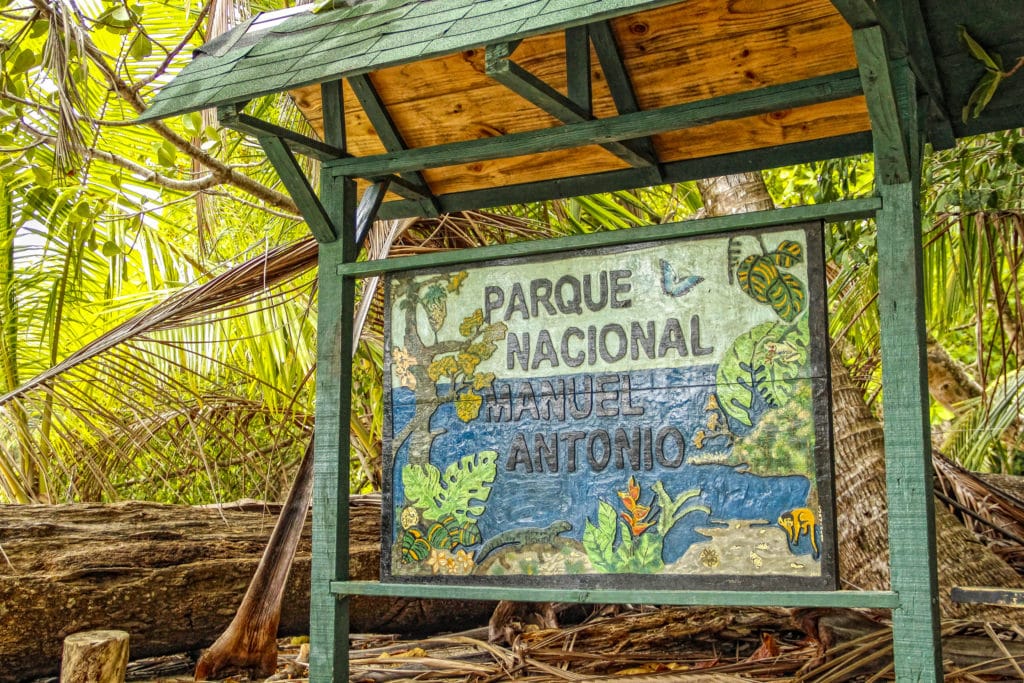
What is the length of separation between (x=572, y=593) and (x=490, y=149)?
1521 mm

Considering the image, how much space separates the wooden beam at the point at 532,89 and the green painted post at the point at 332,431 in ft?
2.99

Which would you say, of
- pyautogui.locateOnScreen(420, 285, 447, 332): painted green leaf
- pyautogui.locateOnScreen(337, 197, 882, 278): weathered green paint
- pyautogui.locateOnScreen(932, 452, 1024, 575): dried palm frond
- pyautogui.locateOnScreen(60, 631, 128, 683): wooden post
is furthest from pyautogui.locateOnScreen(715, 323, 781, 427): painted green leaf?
pyautogui.locateOnScreen(932, 452, 1024, 575): dried palm frond

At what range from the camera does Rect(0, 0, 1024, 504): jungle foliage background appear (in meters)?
4.47

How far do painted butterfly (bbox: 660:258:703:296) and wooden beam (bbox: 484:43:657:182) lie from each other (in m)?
0.57

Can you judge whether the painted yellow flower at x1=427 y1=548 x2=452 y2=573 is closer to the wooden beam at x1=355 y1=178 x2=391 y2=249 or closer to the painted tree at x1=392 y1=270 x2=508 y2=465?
the painted tree at x1=392 y1=270 x2=508 y2=465

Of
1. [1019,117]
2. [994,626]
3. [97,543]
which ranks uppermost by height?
[1019,117]

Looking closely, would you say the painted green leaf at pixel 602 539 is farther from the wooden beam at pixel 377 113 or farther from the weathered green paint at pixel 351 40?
the wooden beam at pixel 377 113

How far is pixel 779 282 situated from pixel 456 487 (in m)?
1.26

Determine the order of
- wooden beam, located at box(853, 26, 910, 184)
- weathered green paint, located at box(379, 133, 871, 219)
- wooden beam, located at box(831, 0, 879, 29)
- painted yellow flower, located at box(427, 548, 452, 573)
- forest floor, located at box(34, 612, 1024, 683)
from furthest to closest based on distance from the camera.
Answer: forest floor, located at box(34, 612, 1024, 683) < weathered green paint, located at box(379, 133, 871, 219) < painted yellow flower, located at box(427, 548, 452, 573) < wooden beam, located at box(853, 26, 910, 184) < wooden beam, located at box(831, 0, 879, 29)

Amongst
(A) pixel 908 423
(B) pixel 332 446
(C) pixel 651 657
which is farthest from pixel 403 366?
(C) pixel 651 657

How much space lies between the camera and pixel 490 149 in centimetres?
330

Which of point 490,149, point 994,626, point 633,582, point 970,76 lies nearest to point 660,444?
point 633,582

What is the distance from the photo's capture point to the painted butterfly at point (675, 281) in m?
3.02

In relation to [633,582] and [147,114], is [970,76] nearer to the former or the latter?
[633,582]
